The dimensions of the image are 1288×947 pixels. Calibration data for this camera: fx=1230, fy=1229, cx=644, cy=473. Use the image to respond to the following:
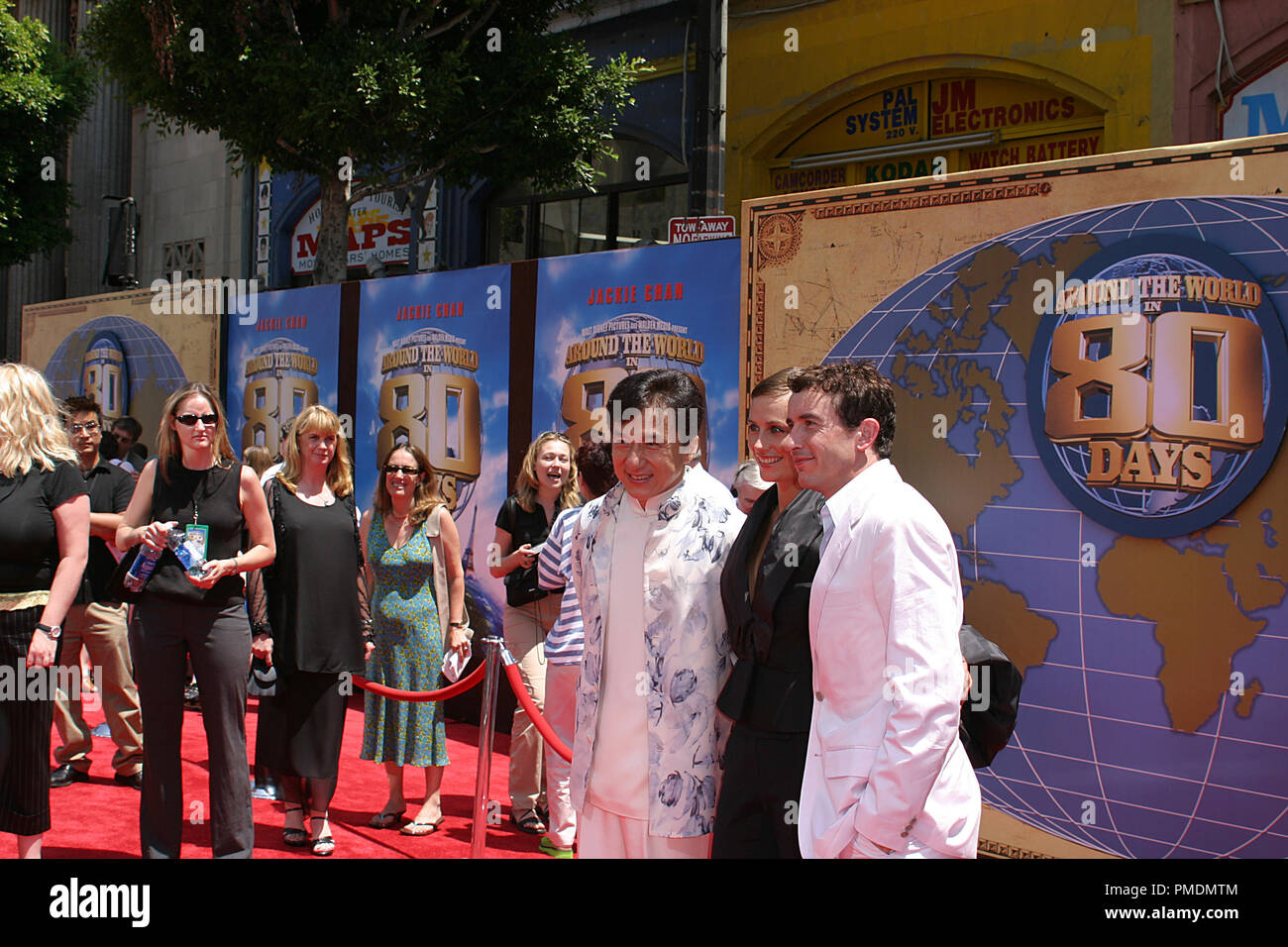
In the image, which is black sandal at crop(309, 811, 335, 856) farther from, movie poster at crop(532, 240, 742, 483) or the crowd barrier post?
movie poster at crop(532, 240, 742, 483)

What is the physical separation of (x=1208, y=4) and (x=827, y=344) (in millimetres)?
7231

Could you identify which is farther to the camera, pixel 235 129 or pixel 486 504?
pixel 235 129

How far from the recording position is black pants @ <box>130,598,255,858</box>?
5.06m

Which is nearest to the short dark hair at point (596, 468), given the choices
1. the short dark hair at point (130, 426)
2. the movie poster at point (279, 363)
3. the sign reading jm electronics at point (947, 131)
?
the movie poster at point (279, 363)

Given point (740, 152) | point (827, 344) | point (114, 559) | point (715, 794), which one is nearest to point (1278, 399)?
point (827, 344)

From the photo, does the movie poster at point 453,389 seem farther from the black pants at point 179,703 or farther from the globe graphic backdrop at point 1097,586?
the black pants at point 179,703

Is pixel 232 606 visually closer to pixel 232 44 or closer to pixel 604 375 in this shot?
pixel 604 375

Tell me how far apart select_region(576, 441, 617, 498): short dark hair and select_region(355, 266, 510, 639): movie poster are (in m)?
2.64

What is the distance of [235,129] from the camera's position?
13969 mm

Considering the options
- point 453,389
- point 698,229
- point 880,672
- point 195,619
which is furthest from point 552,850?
point 698,229

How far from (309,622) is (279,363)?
5287 mm

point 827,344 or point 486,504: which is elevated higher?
point 827,344

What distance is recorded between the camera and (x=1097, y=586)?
17.4 ft

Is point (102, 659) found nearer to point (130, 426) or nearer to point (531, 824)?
point (531, 824)
